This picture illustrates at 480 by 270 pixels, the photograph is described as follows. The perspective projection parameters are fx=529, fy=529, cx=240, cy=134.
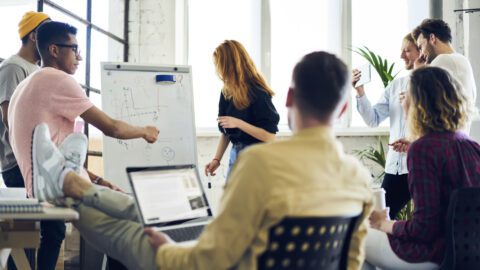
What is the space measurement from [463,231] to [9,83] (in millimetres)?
2025

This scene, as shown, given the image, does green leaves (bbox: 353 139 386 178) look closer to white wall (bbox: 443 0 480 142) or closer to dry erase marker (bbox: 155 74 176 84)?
white wall (bbox: 443 0 480 142)

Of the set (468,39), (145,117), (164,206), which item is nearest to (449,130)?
(164,206)

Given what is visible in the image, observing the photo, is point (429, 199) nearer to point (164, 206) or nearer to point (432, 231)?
point (432, 231)

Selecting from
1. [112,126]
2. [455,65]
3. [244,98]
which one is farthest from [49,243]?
[455,65]

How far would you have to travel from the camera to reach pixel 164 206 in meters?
1.66

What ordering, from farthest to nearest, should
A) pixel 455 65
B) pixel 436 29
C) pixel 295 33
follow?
pixel 295 33, pixel 436 29, pixel 455 65

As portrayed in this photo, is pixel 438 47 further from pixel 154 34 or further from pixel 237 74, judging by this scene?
pixel 154 34

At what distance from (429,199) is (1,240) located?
4.65 feet

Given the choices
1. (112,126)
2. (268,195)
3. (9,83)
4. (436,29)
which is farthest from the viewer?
(436,29)

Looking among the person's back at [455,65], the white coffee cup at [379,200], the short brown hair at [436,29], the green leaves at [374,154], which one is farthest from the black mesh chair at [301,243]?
the green leaves at [374,154]

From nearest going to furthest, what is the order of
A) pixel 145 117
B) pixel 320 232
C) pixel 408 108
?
pixel 320 232, pixel 408 108, pixel 145 117

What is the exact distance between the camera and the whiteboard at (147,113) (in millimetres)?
2928

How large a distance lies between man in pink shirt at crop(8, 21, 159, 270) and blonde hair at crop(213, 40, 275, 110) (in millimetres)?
668

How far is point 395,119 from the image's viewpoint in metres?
2.93
